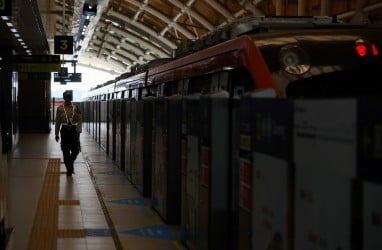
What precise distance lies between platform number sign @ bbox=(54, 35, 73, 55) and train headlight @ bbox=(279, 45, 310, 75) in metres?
15.4

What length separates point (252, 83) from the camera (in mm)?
6434

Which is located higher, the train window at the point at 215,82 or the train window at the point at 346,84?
the train window at the point at 215,82

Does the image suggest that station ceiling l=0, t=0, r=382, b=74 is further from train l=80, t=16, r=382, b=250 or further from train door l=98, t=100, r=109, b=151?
Result: train l=80, t=16, r=382, b=250

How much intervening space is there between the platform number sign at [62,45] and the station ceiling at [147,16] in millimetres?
363

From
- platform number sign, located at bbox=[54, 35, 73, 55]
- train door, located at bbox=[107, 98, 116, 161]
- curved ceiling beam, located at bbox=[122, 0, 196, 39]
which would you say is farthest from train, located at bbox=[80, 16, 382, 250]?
curved ceiling beam, located at bbox=[122, 0, 196, 39]

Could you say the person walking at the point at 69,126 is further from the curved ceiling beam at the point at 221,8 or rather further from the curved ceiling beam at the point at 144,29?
the curved ceiling beam at the point at 144,29

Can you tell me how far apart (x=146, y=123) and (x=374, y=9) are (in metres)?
11.8

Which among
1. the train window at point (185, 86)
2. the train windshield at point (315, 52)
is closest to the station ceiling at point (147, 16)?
the train window at point (185, 86)

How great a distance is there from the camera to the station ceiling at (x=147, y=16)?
661 inches

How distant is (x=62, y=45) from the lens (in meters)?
21.0

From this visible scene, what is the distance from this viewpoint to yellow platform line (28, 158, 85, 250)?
7077mm

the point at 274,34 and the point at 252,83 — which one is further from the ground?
the point at 274,34

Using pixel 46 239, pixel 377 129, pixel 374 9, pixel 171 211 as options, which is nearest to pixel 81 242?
pixel 46 239

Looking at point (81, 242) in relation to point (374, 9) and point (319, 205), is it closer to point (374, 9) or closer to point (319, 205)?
Result: point (319, 205)
